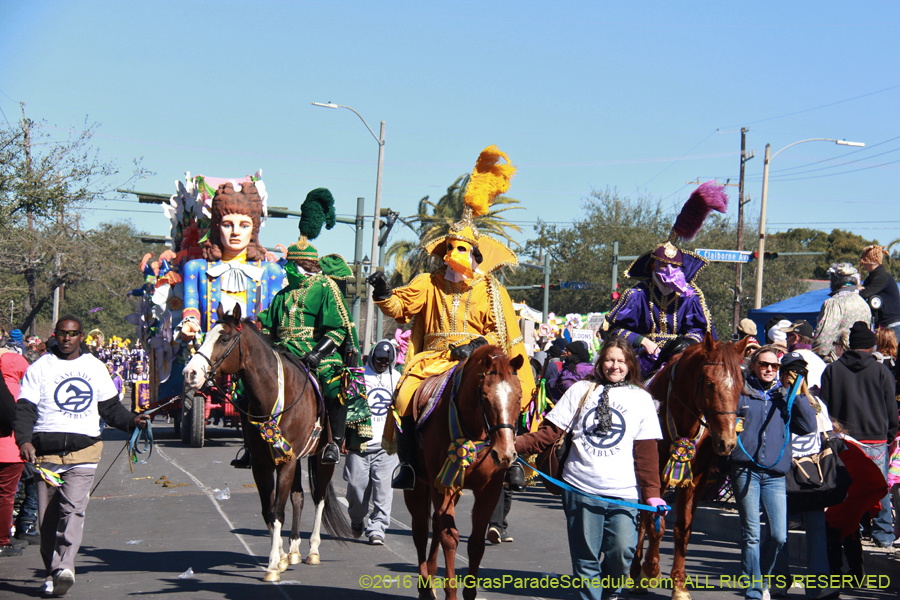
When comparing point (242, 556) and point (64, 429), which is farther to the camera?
point (242, 556)

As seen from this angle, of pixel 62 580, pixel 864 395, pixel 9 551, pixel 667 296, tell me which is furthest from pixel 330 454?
pixel 864 395

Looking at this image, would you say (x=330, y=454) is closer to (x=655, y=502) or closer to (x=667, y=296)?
(x=667, y=296)

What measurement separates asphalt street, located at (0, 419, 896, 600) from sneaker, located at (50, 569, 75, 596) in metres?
0.19

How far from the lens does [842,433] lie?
8.14 meters

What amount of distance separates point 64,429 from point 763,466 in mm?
5392

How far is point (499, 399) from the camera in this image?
5.71 m

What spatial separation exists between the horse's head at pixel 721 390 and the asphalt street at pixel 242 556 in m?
1.72

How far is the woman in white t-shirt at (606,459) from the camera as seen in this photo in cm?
542

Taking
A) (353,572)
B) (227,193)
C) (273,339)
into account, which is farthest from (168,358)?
(353,572)

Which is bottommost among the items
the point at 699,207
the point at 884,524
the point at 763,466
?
the point at 884,524

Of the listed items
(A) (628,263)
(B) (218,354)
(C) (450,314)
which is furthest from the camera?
(A) (628,263)

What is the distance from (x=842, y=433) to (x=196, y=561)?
19.8 feet

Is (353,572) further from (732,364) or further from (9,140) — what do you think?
(9,140)

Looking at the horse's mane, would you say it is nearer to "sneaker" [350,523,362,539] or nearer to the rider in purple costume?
"sneaker" [350,523,362,539]
